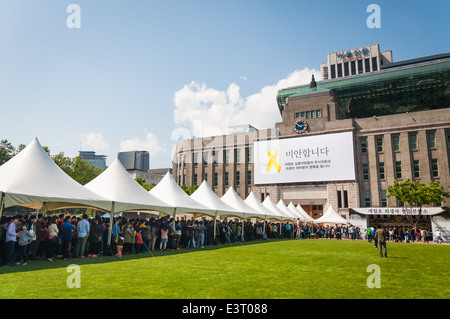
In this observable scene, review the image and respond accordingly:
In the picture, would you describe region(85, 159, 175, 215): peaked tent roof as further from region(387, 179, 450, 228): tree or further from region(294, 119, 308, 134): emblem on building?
region(294, 119, 308, 134): emblem on building

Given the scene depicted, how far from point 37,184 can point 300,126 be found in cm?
4569

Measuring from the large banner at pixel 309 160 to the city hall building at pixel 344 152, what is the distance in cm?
→ 14

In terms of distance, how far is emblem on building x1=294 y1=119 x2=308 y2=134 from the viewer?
171 ft

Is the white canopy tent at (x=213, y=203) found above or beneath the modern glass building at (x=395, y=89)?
beneath

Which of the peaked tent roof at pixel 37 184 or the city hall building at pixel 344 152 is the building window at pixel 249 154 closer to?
the city hall building at pixel 344 152

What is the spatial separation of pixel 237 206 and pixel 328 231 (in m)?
19.0

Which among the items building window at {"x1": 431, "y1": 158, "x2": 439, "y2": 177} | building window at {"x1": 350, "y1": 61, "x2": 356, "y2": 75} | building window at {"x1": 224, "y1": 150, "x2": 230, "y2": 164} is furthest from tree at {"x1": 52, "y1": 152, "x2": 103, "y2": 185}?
building window at {"x1": 350, "y1": 61, "x2": 356, "y2": 75}

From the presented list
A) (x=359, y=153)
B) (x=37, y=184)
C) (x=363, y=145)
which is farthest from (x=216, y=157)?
(x=37, y=184)

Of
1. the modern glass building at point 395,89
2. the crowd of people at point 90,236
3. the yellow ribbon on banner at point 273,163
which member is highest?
the modern glass building at point 395,89

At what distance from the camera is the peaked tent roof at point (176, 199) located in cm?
1781

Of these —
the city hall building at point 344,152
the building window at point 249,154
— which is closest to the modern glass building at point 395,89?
the city hall building at point 344,152

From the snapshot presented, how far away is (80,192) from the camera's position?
12.8 m

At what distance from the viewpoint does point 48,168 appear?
12.8 meters

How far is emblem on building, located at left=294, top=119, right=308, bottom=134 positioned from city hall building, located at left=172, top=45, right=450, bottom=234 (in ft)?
0.53
